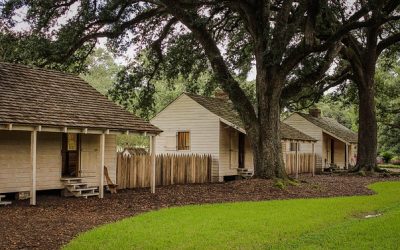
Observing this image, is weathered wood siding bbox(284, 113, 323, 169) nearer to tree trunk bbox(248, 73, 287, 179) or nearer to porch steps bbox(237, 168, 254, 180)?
porch steps bbox(237, 168, 254, 180)

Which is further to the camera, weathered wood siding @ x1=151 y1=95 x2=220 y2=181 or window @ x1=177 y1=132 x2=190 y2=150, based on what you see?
window @ x1=177 y1=132 x2=190 y2=150

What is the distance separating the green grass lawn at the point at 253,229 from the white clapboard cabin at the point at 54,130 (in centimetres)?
502

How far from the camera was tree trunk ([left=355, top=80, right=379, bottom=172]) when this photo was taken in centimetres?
3572

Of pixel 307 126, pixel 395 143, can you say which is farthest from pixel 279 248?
pixel 395 143

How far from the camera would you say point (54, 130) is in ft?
57.3

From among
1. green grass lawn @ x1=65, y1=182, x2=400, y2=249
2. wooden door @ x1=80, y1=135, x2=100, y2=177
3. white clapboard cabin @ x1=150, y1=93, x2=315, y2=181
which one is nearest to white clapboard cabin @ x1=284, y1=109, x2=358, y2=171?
white clapboard cabin @ x1=150, y1=93, x2=315, y2=181

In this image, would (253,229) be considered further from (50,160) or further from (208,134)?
(208,134)

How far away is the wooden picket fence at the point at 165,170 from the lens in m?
23.2

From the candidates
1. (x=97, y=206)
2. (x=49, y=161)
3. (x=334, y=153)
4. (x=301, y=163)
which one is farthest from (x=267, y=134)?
(x=334, y=153)

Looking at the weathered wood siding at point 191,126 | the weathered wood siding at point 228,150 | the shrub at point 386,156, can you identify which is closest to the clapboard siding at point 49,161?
the weathered wood siding at point 191,126

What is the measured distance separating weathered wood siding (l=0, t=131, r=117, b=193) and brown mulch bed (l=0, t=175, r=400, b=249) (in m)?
0.76

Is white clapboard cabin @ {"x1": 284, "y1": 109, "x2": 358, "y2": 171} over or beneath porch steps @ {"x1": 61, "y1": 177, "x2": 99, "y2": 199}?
over

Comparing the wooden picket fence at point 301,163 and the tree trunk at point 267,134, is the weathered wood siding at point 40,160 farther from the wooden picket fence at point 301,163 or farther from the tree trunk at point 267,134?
the wooden picket fence at point 301,163

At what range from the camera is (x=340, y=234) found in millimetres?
10922
